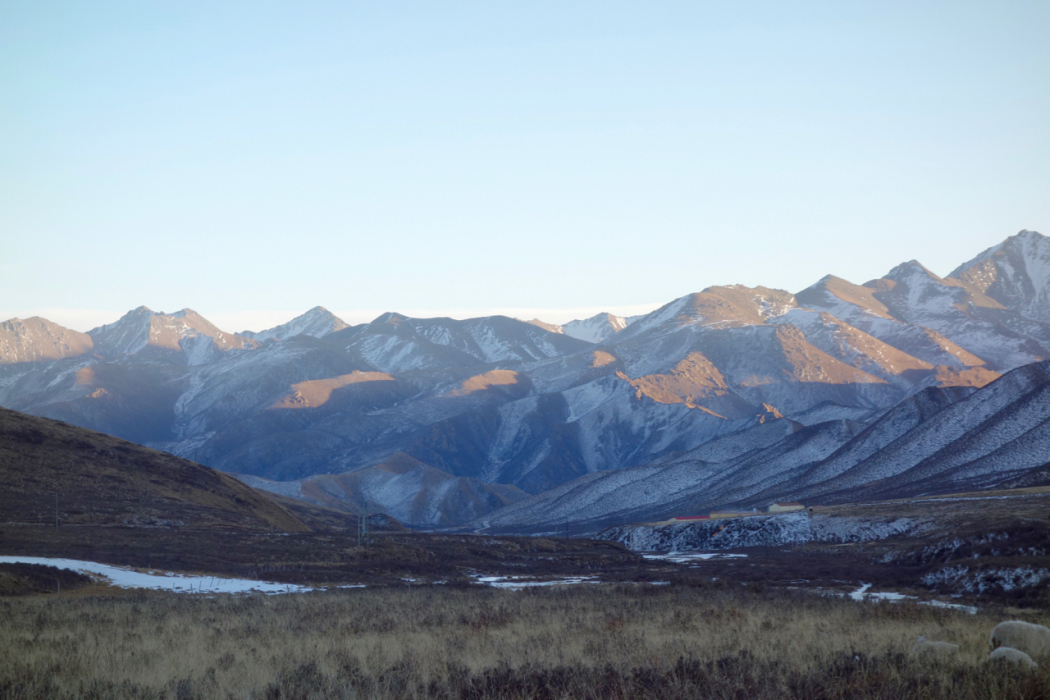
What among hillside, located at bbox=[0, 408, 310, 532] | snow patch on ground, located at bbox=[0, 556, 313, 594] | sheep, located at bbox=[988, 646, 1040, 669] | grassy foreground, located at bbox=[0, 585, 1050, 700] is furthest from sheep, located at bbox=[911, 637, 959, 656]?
hillside, located at bbox=[0, 408, 310, 532]

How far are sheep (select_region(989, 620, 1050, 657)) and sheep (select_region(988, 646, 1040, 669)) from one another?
82.0 inches

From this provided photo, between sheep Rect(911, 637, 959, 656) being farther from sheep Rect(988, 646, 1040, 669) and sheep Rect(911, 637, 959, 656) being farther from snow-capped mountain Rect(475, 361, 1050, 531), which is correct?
snow-capped mountain Rect(475, 361, 1050, 531)

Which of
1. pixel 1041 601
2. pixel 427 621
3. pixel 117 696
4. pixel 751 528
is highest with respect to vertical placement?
pixel 117 696

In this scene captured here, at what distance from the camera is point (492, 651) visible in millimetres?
18656

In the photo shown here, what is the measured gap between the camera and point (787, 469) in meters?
181

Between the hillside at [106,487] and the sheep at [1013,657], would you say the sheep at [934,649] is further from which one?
the hillside at [106,487]

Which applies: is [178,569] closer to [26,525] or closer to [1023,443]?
[26,525]

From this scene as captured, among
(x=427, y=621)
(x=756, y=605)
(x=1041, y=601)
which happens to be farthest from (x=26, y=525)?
(x=1041, y=601)

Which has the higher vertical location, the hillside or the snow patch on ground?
the hillside

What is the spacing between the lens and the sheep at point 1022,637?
56.0 ft

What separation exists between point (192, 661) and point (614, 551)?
82084 millimetres

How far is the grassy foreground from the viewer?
1388 cm

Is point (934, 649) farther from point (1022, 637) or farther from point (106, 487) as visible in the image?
point (106, 487)

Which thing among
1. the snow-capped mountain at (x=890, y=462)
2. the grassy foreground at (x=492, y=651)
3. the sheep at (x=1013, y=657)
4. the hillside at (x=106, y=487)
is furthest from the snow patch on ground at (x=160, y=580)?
the snow-capped mountain at (x=890, y=462)
